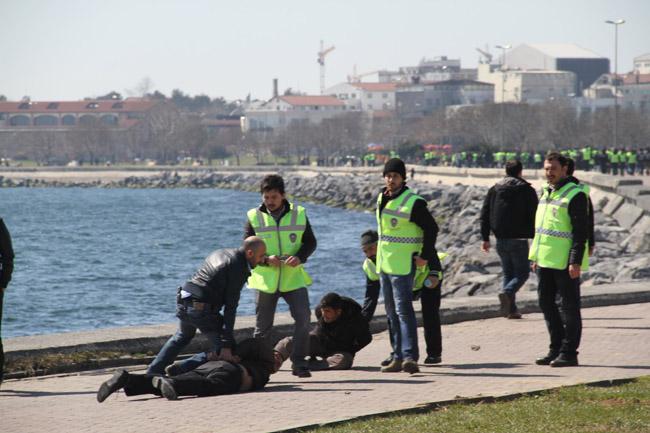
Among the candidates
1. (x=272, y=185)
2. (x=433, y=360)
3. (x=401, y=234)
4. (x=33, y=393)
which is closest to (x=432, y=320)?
(x=433, y=360)

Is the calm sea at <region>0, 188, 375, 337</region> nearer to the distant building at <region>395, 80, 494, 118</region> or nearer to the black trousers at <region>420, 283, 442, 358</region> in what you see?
the black trousers at <region>420, 283, 442, 358</region>

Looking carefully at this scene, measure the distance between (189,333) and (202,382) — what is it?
580 millimetres

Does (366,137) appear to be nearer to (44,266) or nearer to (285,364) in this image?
(44,266)

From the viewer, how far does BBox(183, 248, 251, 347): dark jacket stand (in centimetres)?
959

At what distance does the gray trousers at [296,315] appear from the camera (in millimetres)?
10656

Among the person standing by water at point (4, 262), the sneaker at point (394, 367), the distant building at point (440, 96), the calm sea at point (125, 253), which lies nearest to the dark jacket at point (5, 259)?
the person standing by water at point (4, 262)

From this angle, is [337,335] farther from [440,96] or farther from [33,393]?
[440,96]

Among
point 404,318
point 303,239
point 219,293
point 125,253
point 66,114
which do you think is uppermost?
point 303,239

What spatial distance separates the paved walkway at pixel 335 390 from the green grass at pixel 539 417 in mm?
311

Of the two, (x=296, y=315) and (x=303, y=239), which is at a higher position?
(x=303, y=239)

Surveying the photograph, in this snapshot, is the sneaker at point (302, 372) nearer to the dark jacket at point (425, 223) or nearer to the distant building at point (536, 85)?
the dark jacket at point (425, 223)

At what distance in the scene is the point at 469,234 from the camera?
4362 cm

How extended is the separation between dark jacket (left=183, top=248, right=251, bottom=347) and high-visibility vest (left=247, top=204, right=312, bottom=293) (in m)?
0.93

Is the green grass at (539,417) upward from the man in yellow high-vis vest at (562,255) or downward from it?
downward
